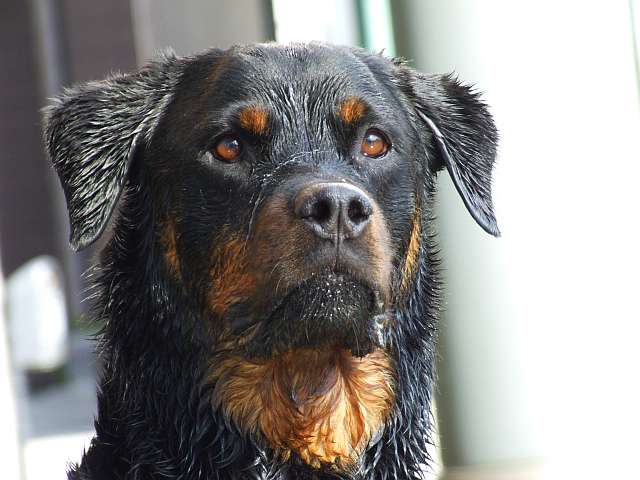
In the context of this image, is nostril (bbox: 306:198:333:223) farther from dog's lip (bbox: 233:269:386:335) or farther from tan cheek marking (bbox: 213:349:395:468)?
tan cheek marking (bbox: 213:349:395:468)

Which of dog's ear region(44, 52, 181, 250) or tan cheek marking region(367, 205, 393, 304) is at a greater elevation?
dog's ear region(44, 52, 181, 250)

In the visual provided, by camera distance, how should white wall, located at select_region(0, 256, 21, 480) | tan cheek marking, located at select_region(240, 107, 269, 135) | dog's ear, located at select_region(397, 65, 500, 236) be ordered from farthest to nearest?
1. white wall, located at select_region(0, 256, 21, 480)
2. dog's ear, located at select_region(397, 65, 500, 236)
3. tan cheek marking, located at select_region(240, 107, 269, 135)

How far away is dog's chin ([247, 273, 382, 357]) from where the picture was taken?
2.78 m

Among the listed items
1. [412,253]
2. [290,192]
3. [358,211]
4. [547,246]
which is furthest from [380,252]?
[547,246]

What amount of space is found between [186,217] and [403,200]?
0.62m

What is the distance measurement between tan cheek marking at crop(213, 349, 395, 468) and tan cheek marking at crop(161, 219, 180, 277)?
291mm

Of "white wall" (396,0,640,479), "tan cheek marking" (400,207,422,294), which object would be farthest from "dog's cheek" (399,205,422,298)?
"white wall" (396,0,640,479)

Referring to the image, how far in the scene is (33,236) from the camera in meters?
11.4

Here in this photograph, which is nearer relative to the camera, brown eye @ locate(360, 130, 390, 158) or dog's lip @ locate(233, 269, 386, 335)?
dog's lip @ locate(233, 269, 386, 335)

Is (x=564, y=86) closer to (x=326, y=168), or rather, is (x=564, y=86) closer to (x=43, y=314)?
(x=326, y=168)

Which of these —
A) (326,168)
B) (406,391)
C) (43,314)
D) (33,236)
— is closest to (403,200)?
(326,168)

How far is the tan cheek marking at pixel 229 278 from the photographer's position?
2887 millimetres

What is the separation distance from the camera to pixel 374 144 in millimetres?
3109

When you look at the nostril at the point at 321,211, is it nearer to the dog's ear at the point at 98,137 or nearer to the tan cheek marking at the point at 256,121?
the tan cheek marking at the point at 256,121
